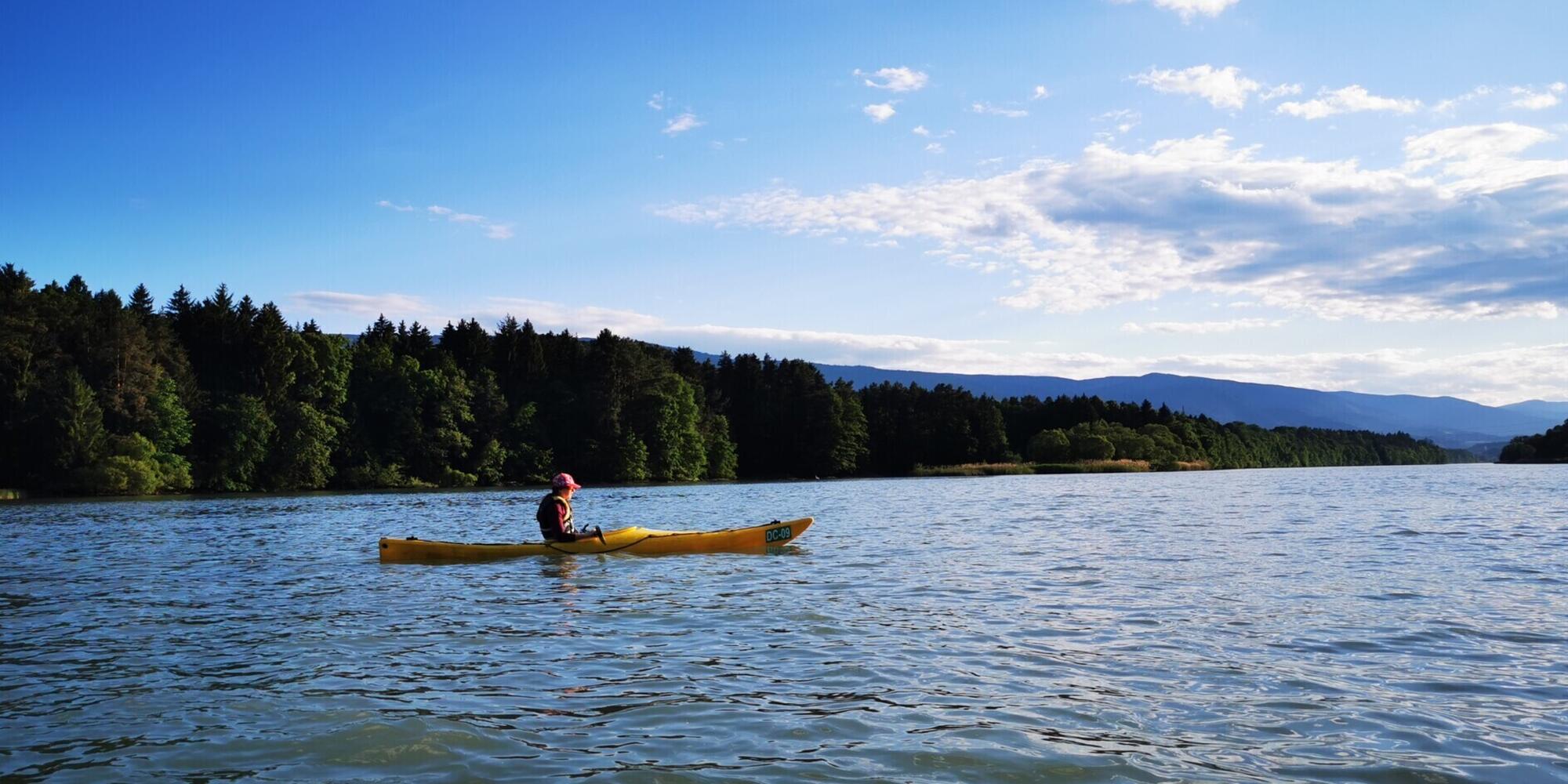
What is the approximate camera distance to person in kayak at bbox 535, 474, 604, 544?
19.8 m

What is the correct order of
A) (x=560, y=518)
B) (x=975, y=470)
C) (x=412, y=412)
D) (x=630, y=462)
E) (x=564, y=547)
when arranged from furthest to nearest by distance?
(x=975, y=470)
(x=630, y=462)
(x=412, y=412)
(x=560, y=518)
(x=564, y=547)

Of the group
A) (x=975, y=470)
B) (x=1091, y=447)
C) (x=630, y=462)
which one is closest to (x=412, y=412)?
(x=630, y=462)

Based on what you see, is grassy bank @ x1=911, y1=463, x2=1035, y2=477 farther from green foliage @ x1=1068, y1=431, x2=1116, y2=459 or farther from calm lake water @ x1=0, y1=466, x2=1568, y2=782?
calm lake water @ x1=0, y1=466, x2=1568, y2=782

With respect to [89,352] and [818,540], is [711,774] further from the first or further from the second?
[89,352]

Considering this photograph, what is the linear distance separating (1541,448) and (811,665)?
147 meters

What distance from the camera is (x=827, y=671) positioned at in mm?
9023

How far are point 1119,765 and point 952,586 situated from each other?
8.39 metres

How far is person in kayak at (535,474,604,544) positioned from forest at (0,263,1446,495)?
49.0 metres

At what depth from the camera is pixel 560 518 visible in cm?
1991

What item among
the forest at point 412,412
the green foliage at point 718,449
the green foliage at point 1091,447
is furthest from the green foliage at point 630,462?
the green foliage at point 1091,447

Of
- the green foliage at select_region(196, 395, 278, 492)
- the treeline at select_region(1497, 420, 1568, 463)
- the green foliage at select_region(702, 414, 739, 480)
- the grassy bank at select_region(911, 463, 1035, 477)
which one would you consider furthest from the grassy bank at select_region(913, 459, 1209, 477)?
the green foliage at select_region(196, 395, 278, 492)

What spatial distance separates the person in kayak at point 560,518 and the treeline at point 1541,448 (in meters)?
127

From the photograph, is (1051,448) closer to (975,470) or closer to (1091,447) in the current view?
(1091,447)

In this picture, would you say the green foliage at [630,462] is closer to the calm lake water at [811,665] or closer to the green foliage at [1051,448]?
the green foliage at [1051,448]
